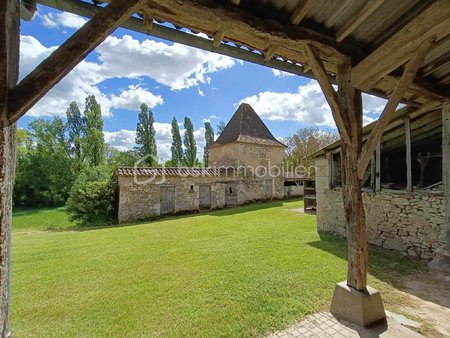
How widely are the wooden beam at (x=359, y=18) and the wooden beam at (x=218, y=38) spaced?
1.42 metres

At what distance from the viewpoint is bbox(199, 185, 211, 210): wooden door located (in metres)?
15.0

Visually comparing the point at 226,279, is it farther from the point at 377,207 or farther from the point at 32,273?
the point at 377,207

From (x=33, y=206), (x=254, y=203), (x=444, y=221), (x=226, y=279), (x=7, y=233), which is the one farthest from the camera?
(x=33, y=206)

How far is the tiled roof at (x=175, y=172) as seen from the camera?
12620mm

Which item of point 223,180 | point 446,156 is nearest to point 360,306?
point 446,156

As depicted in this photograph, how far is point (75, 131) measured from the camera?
2847 cm

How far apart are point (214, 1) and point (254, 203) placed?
626 inches

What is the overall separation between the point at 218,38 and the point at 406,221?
252 inches

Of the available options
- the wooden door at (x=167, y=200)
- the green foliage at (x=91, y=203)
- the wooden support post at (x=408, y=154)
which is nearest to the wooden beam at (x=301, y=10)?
the wooden support post at (x=408, y=154)

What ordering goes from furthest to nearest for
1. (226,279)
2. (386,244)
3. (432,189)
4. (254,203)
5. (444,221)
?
(254,203), (386,244), (432,189), (444,221), (226,279)

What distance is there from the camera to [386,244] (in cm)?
623

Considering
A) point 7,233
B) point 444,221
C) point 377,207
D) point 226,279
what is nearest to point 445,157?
point 444,221

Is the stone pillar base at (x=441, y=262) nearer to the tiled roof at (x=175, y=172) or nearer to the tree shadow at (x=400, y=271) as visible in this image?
the tree shadow at (x=400, y=271)

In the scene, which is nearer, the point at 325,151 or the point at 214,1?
the point at 214,1
